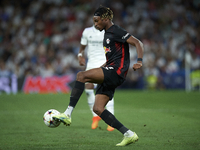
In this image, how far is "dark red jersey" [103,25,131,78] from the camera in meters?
4.59

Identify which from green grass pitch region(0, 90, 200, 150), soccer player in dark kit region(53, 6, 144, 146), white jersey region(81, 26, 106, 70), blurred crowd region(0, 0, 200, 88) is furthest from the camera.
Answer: blurred crowd region(0, 0, 200, 88)

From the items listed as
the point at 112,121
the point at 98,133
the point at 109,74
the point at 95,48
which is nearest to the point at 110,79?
the point at 109,74

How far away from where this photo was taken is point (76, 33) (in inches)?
754

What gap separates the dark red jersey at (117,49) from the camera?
4590 millimetres

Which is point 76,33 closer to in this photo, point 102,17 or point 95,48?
point 95,48

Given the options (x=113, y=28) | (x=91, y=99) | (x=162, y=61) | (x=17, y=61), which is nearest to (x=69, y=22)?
(x=17, y=61)

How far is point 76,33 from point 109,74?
588 inches

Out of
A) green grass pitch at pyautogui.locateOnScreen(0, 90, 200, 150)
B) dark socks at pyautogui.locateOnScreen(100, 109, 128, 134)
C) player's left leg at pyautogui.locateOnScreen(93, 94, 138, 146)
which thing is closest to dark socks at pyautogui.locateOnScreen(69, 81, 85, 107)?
player's left leg at pyautogui.locateOnScreen(93, 94, 138, 146)

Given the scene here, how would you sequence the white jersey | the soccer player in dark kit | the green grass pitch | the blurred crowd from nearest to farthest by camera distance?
the soccer player in dark kit
the green grass pitch
the white jersey
the blurred crowd

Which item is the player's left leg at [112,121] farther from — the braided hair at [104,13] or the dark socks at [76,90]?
the braided hair at [104,13]

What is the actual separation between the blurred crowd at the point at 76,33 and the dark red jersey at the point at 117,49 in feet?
38.4

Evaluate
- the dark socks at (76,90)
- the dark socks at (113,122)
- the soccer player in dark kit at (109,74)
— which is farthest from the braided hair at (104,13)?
the dark socks at (113,122)

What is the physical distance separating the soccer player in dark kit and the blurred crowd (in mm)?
11692

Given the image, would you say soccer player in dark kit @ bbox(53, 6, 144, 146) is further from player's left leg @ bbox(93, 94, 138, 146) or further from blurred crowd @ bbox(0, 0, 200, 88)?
blurred crowd @ bbox(0, 0, 200, 88)
